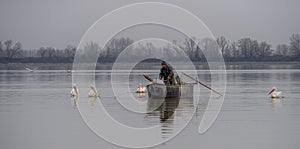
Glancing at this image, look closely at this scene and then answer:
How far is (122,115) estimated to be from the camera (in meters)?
28.2

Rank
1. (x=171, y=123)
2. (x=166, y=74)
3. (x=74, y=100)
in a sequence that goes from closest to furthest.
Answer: (x=171, y=123), (x=166, y=74), (x=74, y=100)

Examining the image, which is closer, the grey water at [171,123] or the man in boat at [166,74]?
the grey water at [171,123]

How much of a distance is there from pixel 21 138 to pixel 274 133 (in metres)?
8.98

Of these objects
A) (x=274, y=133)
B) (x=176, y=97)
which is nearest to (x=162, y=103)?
(x=176, y=97)

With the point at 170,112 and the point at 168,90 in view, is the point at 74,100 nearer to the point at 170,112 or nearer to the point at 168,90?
the point at 168,90

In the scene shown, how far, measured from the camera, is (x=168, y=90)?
3762cm

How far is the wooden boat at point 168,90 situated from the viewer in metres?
37.5

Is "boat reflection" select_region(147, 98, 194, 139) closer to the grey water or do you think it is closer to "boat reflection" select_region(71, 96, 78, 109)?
the grey water

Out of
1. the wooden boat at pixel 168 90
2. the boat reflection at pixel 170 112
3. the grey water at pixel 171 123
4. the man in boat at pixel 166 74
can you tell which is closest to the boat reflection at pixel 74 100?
the grey water at pixel 171 123

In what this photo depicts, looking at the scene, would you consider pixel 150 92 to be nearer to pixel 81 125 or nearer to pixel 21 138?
pixel 81 125

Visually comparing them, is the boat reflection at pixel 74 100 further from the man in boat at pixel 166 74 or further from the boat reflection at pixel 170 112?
the man in boat at pixel 166 74

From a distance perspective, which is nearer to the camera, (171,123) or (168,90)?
(171,123)

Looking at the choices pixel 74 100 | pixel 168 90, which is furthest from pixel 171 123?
pixel 74 100

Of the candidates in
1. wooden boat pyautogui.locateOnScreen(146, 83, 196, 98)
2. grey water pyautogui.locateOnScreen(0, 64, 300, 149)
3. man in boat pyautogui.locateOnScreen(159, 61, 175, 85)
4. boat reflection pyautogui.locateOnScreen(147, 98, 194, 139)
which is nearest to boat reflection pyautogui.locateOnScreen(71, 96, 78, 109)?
grey water pyautogui.locateOnScreen(0, 64, 300, 149)
